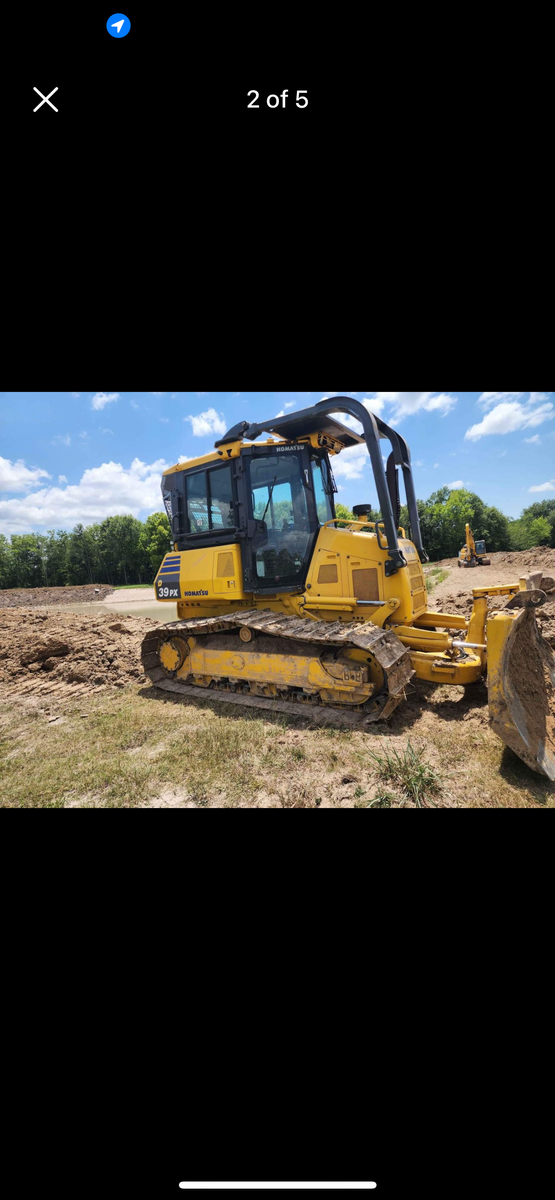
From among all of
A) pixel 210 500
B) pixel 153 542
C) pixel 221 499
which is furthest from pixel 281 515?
pixel 153 542

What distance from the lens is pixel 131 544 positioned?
51.2m

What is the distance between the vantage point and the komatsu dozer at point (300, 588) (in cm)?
478

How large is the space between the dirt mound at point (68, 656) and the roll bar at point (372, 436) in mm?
4116

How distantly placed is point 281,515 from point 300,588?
1.03 meters

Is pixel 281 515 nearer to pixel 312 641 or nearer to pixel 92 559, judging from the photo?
pixel 312 641

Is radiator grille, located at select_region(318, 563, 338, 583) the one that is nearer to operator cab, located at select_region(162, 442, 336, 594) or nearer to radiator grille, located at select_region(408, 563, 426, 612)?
operator cab, located at select_region(162, 442, 336, 594)

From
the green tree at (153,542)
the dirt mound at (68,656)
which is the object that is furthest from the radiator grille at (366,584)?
the green tree at (153,542)

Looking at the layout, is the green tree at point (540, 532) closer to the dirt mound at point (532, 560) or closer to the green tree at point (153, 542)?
the dirt mound at point (532, 560)

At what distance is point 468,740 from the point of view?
3838 mm

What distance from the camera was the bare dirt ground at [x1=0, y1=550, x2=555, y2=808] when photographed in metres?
3.17

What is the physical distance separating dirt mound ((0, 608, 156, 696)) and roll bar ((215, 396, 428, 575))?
13.5ft

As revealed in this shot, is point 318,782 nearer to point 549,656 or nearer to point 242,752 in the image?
point 242,752

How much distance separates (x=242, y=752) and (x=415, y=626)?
9.84 feet

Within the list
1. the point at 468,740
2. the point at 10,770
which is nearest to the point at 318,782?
the point at 468,740
